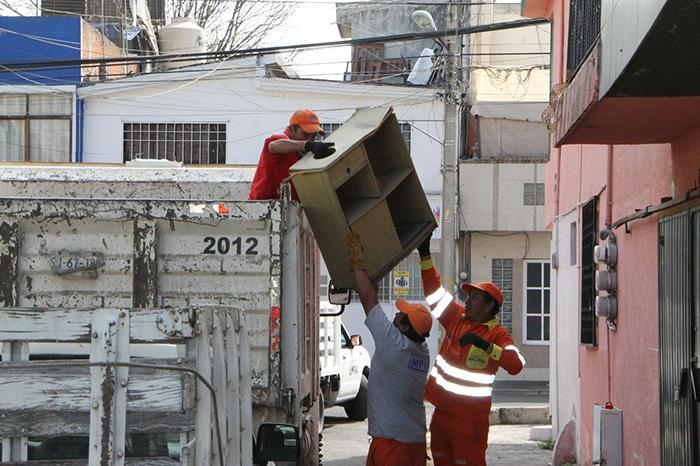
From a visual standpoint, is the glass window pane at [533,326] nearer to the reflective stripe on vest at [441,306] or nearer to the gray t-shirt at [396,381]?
the reflective stripe on vest at [441,306]

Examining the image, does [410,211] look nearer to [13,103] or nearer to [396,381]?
[396,381]

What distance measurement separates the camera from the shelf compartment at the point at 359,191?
7.16m

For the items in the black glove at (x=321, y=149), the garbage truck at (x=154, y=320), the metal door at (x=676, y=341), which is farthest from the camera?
the metal door at (x=676, y=341)

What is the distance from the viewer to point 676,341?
779 centimetres

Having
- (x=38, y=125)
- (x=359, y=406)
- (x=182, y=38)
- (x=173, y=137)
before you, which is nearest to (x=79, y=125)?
(x=38, y=125)

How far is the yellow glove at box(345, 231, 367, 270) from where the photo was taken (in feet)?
22.9

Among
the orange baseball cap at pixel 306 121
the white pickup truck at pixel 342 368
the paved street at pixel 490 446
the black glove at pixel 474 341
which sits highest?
the orange baseball cap at pixel 306 121

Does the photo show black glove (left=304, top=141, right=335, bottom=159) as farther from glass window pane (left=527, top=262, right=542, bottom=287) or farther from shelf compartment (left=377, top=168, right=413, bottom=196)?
glass window pane (left=527, top=262, right=542, bottom=287)

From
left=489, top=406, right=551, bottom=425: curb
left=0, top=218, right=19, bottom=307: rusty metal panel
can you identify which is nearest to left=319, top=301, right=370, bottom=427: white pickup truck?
left=489, top=406, right=551, bottom=425: curb

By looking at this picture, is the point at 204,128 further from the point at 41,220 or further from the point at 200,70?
the point at 41,220

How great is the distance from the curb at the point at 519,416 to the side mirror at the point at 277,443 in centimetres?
1243

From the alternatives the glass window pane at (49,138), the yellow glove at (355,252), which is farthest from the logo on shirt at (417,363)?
the glass window pane at (49,138)

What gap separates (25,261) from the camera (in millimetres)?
6711

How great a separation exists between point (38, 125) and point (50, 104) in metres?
0.54
